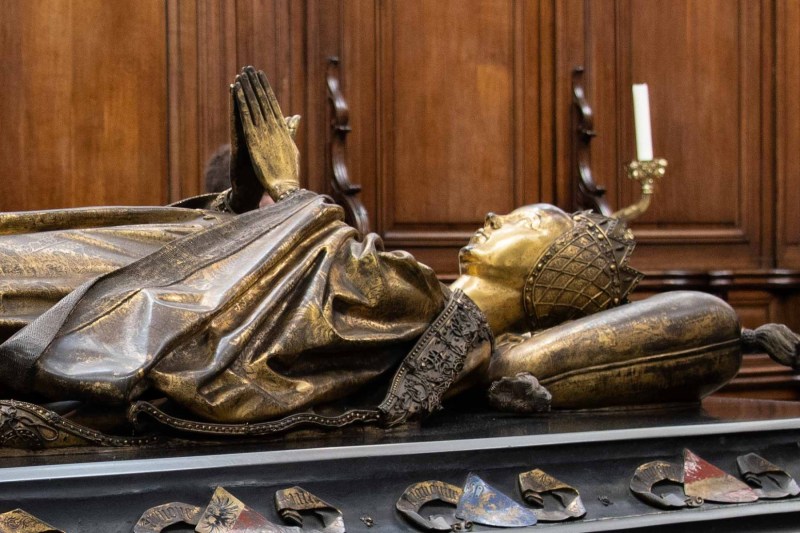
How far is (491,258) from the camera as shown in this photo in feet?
8.01

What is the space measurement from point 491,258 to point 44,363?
38.9 inches

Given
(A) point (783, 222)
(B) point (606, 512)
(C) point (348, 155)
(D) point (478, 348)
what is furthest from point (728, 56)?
(B) point (606, 512)

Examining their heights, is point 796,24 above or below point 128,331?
above

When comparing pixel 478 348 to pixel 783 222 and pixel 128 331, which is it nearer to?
pixel 128 331

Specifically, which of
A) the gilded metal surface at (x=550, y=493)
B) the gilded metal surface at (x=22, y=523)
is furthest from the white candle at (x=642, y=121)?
the gilded metal surface at (x=22, y=523)

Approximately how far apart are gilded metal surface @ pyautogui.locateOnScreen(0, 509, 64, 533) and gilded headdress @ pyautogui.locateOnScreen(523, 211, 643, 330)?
1.20m

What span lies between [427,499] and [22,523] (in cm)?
56

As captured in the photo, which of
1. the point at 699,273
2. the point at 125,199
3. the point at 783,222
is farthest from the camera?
the point at 783,222

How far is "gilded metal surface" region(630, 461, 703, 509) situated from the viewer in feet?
6.13

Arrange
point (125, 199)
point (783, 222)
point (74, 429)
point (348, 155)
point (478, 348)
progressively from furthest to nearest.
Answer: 1. point (783, 222)
2. point (348, 155)
3. point (125, 199)
4. point (478, 348)
5. point (74, 429)

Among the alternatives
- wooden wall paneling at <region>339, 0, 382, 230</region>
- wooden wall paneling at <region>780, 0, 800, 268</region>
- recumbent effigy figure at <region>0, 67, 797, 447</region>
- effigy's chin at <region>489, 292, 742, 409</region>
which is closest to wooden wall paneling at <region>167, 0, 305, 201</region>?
wooden wall paneling at <region>339, 0, 382, 230</region>

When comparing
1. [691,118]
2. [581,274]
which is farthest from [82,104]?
[691,118]

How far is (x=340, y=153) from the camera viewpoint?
390 cm

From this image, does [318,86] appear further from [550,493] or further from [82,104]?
[550,493]
